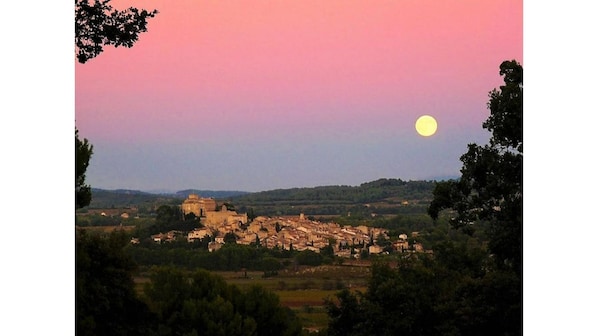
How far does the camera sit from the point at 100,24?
5203 mm

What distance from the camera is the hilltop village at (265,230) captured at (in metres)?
8.16

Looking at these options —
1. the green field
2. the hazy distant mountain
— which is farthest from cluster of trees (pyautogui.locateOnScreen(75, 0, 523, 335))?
the hazy distant mountain

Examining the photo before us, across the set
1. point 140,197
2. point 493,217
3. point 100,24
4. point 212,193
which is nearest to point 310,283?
point 212,193

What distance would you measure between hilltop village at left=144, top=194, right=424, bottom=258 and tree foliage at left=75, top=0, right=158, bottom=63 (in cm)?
315

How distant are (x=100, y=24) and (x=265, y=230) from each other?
351 cm

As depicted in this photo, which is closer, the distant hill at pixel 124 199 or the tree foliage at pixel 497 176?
the tree foliage at pixel 497 176

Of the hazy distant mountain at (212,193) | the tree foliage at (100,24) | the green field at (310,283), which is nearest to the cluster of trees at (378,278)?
the tree foliage at (100,24)

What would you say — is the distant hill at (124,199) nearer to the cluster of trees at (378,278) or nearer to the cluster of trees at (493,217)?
the cluster of trees at (378,278)

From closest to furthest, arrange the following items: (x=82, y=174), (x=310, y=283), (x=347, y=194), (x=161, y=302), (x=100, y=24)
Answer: (x=100, y=24) < (x=82, y=174) < (x=161, y=302) < (x=347, y=194) < (x=310, y=283)

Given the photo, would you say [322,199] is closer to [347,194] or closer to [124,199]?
[347,194]

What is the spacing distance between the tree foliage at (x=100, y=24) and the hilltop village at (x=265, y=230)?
3.15 m

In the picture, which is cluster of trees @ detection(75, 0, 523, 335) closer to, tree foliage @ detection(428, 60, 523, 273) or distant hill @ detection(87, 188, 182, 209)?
tree foliage @ detection(428, 60, 523, 273)
